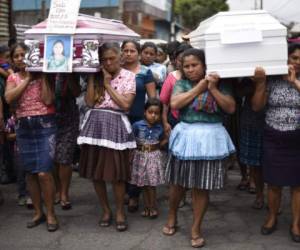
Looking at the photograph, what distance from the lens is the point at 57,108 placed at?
4.36 metres

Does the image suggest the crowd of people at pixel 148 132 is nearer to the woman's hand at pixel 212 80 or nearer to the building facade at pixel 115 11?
the woman's hand at pixel 212 80

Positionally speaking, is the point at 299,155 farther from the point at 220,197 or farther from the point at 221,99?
the point at 220,197

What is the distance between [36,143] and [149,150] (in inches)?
41.0

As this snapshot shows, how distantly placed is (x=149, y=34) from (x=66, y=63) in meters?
25.9

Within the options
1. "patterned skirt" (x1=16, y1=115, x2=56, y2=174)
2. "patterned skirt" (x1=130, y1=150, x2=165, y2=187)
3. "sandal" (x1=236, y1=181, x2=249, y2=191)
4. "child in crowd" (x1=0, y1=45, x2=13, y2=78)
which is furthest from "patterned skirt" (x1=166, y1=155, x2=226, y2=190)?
"child in crowd" (x1=0, y1=45, x2=13, y2=78)

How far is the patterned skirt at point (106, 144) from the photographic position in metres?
3.83

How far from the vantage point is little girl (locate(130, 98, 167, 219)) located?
4.26 meters

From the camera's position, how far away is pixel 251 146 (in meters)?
4.45

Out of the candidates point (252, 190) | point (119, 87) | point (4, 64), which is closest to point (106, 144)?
point (119, 87)

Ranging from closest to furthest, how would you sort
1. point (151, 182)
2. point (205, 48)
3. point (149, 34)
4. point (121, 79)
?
point (205, 48), point (121, 79), point (151, 182), point (149, 34)

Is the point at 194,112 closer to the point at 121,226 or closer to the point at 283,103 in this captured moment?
the point at 283,103

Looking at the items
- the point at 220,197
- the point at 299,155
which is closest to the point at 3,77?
the point at 220,197

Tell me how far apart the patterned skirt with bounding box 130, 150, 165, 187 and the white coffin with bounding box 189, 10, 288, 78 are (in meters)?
Result: 1.27

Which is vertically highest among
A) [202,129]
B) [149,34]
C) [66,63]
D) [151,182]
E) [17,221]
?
[149,34]
